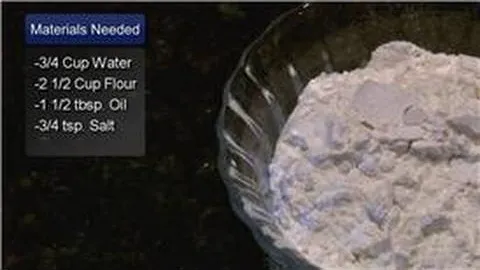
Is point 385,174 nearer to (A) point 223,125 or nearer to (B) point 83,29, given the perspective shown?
(A) point 223,125

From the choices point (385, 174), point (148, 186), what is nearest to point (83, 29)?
point (148, 186)

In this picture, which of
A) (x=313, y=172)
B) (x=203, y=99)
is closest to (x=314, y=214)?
(x=313, y=172)

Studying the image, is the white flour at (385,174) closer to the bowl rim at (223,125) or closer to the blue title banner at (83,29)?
the bowl rim at (223,125)

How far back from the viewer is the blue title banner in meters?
0.72

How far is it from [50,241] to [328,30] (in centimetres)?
28

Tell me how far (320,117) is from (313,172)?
5 cm

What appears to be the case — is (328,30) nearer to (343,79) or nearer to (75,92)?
(343,79)

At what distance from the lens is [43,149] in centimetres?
72

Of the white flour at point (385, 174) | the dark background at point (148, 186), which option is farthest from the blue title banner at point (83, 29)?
the white flour at point (385, 174)

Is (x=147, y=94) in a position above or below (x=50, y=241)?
above

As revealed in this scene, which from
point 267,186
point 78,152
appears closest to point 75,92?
point 78,152

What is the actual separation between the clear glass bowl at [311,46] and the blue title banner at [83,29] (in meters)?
Answer: 0.09

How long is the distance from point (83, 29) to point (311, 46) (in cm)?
18

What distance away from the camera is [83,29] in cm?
72
